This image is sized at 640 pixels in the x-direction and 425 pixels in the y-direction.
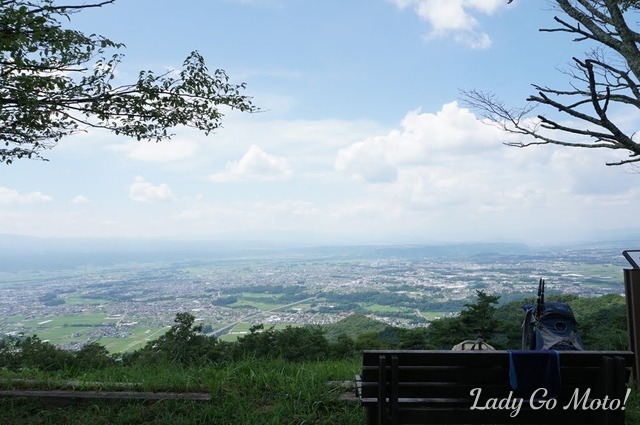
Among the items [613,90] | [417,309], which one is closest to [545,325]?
[613,90]

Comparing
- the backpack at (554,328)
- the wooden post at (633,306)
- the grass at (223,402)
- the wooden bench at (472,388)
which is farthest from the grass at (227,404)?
the wooden post at (633,306)

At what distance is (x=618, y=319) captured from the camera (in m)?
8.02

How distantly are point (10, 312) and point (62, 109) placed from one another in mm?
20709

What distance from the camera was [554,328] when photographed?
4.39 m

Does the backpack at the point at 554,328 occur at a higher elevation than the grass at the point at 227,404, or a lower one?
higher

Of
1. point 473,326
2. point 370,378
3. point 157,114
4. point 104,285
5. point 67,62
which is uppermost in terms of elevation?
point 67,62

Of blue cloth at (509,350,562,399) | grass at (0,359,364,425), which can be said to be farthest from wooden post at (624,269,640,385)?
grass at (0,359,364,425)

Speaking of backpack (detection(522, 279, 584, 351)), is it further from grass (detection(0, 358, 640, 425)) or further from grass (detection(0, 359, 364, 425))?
grass (detection(0, 359, 364, 425))

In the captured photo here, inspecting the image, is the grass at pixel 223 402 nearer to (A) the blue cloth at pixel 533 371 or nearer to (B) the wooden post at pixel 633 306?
(B) the wooden post at pixel 633 306

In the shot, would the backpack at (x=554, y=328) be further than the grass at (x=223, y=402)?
Yes

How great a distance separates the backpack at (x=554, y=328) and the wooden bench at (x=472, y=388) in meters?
Result: 1.05

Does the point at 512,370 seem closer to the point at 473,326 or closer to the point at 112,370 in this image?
the point at 112,370

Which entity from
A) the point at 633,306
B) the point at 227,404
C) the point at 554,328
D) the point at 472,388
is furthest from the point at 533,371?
the point at 633,306

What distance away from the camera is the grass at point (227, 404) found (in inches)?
150
